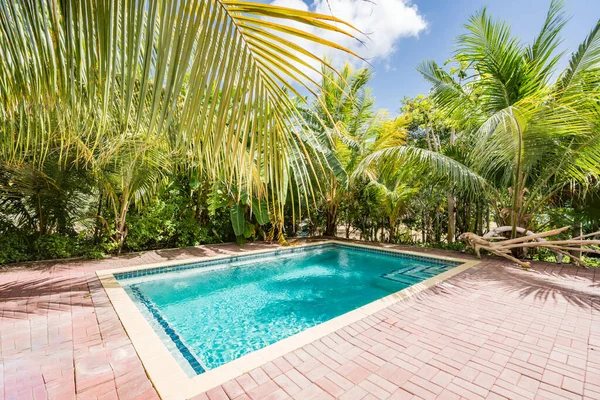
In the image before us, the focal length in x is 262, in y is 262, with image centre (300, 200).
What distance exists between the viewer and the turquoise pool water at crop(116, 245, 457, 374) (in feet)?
12.1

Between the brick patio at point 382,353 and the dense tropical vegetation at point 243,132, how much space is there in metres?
1.60

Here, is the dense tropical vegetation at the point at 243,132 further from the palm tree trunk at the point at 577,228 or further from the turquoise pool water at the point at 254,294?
the turquoise pool water at the point at 254,294

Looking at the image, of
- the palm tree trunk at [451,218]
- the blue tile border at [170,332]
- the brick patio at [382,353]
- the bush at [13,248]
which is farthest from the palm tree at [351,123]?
the bush at [13,248]

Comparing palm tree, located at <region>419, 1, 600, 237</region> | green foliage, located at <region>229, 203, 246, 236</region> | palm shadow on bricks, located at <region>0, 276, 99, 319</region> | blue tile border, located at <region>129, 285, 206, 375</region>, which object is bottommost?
blue tile border, located at <region>129, 285, 206, 375</region>

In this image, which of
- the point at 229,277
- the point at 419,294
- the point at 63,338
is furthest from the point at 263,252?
the point at 63,338

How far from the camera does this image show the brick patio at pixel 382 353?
2.17m

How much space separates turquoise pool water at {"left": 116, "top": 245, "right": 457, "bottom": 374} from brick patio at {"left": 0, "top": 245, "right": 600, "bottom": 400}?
2.83 feet

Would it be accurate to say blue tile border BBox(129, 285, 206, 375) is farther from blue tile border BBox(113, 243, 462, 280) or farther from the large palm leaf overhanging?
the large palm leaf overhanging

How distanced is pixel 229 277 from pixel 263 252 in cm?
181

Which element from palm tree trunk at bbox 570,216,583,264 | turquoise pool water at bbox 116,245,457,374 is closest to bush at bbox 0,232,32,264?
turquoise pool water at bbox 116,245,457,374

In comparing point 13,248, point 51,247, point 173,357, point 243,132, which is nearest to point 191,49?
point 243,132

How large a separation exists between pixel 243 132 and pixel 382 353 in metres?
2.70

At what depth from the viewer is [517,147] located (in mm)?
5730

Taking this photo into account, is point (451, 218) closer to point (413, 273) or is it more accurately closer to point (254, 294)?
point (413, 273)
